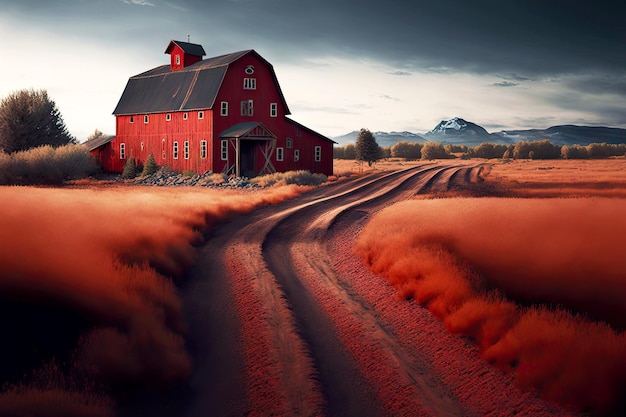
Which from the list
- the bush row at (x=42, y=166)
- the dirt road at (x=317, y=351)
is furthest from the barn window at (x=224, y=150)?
the dirt road at (x=317, y=351)

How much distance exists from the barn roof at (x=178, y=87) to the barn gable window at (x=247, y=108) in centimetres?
282

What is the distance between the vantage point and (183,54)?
49156 millimetres

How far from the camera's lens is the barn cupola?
49.3 metres

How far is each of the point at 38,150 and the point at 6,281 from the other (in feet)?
128

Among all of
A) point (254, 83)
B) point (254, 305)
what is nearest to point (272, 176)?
point (254, 83)

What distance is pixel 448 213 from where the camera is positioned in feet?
58.8

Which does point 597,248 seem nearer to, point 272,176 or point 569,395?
point 569,395

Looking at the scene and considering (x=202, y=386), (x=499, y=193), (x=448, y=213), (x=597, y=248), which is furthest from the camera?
(x=499, y=193)

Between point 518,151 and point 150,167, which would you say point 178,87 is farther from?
point 518,151

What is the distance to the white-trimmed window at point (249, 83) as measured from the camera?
43.9m

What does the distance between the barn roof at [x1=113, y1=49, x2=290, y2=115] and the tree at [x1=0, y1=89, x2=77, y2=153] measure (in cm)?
578

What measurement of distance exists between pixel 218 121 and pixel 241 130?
243 centimetres

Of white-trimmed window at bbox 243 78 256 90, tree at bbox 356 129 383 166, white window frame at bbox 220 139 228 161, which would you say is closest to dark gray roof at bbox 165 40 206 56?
white-trimmed window at bbox 243 78 256 90

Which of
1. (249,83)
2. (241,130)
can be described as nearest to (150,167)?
(241,130)
